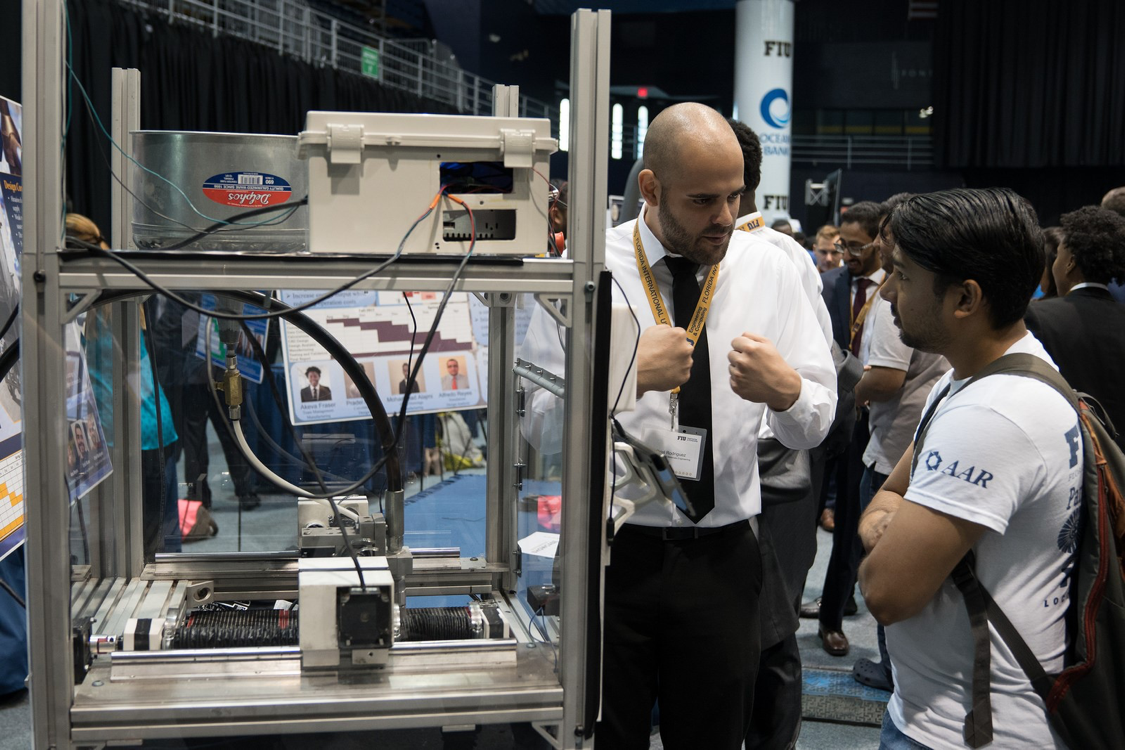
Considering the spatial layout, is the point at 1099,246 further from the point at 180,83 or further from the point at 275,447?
the point at 180,83

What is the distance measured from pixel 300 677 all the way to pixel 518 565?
1.83 feet

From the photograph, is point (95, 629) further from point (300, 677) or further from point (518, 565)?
point (518, 565)

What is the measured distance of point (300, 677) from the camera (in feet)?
3.85

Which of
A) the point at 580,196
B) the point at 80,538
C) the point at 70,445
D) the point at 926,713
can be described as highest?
the point at 580,196

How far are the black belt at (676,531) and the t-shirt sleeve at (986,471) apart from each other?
513mm

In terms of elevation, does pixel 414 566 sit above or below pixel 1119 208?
below

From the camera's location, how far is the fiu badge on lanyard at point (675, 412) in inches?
63.1

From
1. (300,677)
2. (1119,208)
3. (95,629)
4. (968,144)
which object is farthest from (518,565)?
(968,144)

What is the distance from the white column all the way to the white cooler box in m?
10.1

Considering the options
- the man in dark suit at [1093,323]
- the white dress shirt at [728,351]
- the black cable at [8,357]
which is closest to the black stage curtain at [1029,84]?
the man in dark suit at [1093,323]

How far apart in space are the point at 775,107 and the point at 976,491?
1049 centimetres

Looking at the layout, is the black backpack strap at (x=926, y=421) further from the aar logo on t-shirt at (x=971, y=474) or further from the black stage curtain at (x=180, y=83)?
the black stage curtain at (x=180, y=83)

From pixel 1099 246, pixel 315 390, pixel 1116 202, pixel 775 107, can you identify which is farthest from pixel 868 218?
pixel 775 107

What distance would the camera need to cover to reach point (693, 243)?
1.60 meters
